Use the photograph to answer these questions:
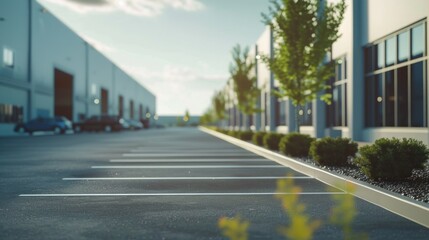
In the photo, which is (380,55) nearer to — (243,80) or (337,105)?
(337,105)

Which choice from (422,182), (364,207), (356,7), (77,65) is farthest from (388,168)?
(77,65)

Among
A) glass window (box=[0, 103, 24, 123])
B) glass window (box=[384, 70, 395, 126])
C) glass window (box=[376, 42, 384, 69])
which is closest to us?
glass window (box=[384, 70, 395, 126])

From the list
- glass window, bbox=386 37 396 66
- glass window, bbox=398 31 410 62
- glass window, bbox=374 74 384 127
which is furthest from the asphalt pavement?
glass window, bbox=374 74 384 127

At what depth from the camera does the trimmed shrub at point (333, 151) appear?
11.8 meters

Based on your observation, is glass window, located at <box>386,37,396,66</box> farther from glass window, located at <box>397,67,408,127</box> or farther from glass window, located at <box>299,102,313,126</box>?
glass window, located at <box>299,102,313,126</box>

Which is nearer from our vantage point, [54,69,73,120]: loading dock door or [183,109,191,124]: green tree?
[54,69,73,120]: loading dock door

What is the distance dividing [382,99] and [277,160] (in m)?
7.19

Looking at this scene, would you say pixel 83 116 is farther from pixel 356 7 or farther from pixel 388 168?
pixel 388 168

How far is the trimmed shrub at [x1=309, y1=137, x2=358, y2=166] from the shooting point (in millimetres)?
11750

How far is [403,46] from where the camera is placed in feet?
59.4

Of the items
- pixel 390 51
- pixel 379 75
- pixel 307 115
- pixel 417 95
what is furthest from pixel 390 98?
pixel 307 115

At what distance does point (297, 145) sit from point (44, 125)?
105 ft

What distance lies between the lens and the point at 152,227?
226 inches

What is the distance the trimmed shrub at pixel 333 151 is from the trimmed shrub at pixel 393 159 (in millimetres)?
2861
